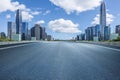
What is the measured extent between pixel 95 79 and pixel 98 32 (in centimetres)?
18019

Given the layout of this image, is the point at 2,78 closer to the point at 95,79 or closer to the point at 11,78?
the point at 11,78

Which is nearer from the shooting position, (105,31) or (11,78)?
(11,78)

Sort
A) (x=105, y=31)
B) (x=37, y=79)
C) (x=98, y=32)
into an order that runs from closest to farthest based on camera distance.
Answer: (x=37, y=79)
(x=98, y=32)
(x=105, y=31)

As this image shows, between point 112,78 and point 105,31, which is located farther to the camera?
point 105,31

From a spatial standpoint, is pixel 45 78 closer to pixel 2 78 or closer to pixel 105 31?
pixel 2 78

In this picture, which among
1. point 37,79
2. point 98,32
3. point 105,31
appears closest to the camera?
point 37,79

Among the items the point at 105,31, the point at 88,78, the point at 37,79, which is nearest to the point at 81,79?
the point at 88,78

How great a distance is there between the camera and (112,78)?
697 centimetres

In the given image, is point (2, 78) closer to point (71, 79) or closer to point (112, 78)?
point (71, 79)

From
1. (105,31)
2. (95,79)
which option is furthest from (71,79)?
(105,31)

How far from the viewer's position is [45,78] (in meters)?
6.93

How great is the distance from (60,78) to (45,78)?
463 mm

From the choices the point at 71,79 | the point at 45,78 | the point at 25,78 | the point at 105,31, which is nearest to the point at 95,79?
the point at 71,79

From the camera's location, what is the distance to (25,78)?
22.7 ft
